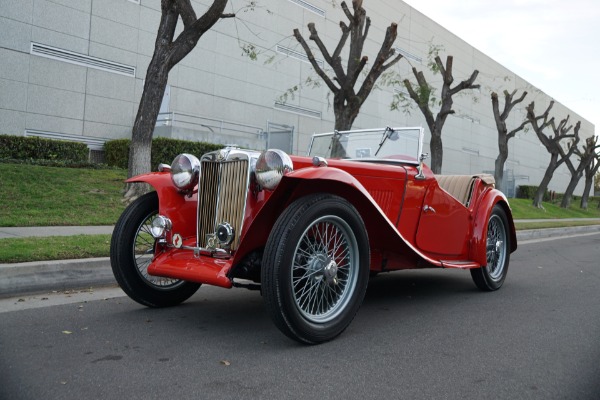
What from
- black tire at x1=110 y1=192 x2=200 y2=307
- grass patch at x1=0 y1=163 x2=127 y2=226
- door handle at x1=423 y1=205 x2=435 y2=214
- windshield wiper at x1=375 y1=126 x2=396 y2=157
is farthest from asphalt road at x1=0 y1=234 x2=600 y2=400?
grass patch at x1=0 y1=163 x2=127 y2=226

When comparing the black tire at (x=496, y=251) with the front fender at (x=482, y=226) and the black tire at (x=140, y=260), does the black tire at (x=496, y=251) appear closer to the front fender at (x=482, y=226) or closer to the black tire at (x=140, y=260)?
the front fender at (x=482, y=226)

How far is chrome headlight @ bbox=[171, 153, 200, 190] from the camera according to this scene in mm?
4398

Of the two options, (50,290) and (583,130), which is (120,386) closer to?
(50,290)

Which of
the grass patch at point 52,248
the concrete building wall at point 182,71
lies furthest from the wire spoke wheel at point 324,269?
the concrete building wall at point 182,71

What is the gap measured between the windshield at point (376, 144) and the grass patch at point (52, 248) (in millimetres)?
2675

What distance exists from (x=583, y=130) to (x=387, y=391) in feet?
242

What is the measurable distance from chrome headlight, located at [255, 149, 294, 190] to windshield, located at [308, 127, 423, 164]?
1.74 meters

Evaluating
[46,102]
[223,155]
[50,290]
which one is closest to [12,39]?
[46,102]

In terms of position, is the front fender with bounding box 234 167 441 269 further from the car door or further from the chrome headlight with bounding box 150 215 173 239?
the chrome headlight with bounding box 150 215 173 239

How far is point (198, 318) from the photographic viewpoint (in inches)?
168

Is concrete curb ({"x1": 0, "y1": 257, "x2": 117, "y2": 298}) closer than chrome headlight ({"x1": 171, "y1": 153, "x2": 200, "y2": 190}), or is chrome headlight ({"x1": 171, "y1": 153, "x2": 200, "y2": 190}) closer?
chrome headlight ({"x1": 171, "y1": 153, "x2": 200, "y2": 190})

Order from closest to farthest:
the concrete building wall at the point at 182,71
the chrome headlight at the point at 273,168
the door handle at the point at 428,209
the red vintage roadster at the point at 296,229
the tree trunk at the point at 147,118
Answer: the red vintage roadster at the point at 296,229, the chrome headlight at the point at 273,168, the door handle at the point at 428,209, the tree trunk at the point at 147,118, the concrete building wall at the point at 182,71

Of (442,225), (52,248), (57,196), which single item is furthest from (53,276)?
(57,196)

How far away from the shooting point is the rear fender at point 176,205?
4.37 metres
